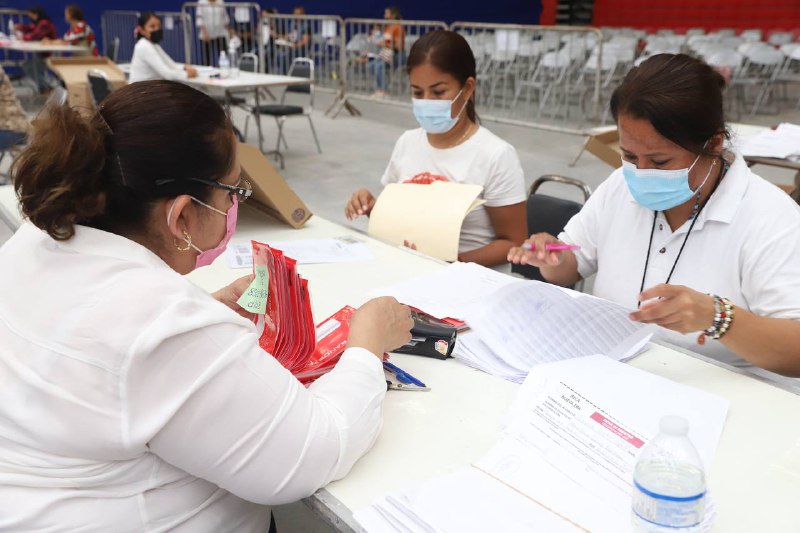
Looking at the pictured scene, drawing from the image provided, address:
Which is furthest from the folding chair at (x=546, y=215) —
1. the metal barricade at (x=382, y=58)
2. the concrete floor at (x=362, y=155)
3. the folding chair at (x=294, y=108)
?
the metal barricade at (x=382, y=58)

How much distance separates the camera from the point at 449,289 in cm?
169

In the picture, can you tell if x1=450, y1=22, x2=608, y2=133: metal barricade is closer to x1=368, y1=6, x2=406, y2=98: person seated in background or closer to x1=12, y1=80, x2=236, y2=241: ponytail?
x1=368, y1=6, x2=406, y2=98: person seated in background

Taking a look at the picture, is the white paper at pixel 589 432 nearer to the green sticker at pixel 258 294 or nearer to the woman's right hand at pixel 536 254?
the woman's right hand at pixel 536 254

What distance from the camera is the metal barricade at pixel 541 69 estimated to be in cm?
839

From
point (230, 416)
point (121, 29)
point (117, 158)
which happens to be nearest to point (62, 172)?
point (117, 158)

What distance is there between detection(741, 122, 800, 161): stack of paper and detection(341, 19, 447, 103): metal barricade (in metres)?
6.87

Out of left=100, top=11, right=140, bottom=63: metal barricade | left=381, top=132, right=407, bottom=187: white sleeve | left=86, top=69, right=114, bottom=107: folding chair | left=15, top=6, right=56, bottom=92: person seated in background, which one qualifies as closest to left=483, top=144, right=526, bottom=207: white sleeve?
left=381, top=132, right=407, bottom=187: white sleeve

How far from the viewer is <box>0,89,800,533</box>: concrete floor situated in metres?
5.71

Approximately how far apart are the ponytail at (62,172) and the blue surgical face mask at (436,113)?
151cm

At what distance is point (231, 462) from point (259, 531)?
0.27m

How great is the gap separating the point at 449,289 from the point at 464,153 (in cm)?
81

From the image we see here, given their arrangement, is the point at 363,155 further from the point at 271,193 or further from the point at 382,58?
the point at 271,193

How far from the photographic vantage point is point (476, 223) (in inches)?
92.7

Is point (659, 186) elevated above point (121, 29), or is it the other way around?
point (659, 186)
